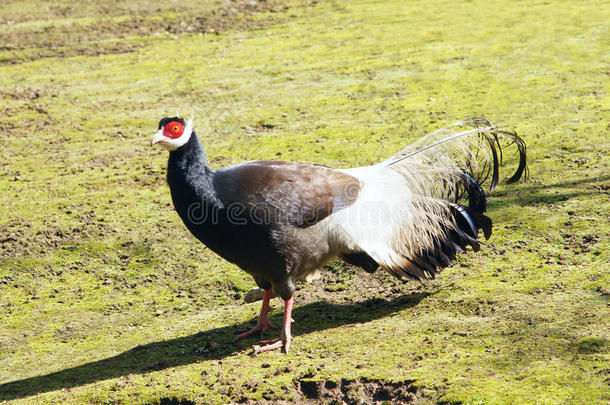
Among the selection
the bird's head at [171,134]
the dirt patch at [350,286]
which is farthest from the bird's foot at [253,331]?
the bird's head at [171,134]

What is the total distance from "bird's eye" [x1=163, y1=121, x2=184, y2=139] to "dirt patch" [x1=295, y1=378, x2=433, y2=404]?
1.87 metres

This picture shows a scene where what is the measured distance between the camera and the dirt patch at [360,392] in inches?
154

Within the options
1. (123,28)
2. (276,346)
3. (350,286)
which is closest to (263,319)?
(276,346)

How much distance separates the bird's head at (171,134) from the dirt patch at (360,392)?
5.94 ft

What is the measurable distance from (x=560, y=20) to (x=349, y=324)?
997cm

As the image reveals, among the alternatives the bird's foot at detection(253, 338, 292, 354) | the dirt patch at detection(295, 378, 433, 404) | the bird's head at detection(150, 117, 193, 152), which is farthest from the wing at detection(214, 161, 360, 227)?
the dirt patch at detection(295, 378, 433, 404)

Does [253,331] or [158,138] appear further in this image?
[253,331]

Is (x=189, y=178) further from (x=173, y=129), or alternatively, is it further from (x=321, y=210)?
(x=321, y=210)

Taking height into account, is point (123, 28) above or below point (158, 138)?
above

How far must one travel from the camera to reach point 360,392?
4.05 m

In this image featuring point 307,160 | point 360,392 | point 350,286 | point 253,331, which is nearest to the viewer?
point 360,392

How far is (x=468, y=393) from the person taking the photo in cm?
379

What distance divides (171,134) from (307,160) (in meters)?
3.49

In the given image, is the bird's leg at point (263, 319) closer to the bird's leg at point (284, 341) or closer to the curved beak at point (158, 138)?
the bird's leg at point (284, 341)
